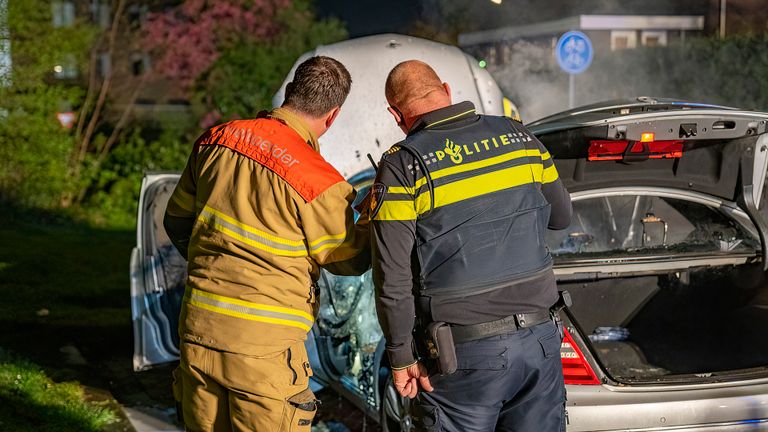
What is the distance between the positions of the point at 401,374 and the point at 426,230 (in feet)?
1.58

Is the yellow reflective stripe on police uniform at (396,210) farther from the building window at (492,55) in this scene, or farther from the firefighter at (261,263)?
the building window at (492,55)

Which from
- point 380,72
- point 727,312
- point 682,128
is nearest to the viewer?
point 682,128

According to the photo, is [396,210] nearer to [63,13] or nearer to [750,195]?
[750,195]

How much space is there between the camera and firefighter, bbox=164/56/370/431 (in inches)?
115

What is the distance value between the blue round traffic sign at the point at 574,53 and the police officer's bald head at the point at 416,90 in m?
8.12

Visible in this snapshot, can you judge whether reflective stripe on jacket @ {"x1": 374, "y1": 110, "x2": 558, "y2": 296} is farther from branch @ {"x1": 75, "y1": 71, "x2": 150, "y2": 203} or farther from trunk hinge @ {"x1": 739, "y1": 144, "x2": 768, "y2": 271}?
branch @ {"x1": 75, "y1": 71, "x2": 150, "y2": 203}

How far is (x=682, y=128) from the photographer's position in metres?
3.81

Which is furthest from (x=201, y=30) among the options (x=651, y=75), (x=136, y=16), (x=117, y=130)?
(x=651, y=75)

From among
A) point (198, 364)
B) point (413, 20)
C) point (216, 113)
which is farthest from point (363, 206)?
point (216, 113)

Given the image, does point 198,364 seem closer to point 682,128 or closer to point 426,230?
point 426,230

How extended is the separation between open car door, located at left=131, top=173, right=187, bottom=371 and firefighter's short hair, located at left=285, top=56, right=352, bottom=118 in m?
2.54

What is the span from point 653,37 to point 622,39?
0.66 meters

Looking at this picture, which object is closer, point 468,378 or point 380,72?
point 468,378

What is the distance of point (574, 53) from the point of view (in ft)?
36.0
